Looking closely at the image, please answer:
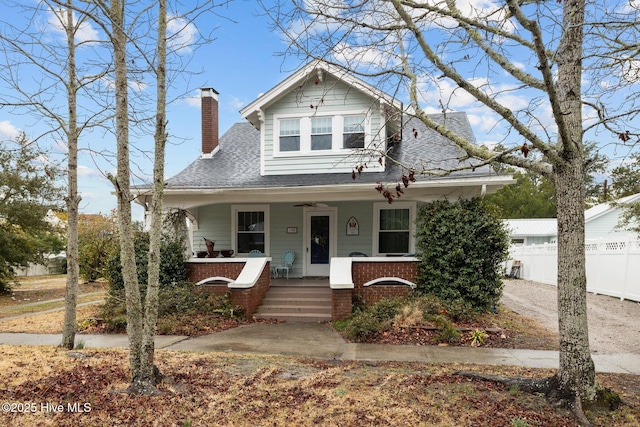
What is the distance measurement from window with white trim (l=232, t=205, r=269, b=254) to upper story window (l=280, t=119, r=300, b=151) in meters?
2.03

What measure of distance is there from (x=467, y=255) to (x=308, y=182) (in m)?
4.37

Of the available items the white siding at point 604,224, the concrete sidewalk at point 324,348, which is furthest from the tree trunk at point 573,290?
the white siding at point 604,224

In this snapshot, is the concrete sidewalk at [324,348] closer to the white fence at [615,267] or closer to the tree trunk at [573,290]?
A: the tree trunk at [573,290]

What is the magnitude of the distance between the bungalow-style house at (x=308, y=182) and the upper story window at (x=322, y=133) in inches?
1.1

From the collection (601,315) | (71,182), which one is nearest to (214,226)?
(71,182)

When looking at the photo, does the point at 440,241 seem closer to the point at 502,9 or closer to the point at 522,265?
the point at 502,9

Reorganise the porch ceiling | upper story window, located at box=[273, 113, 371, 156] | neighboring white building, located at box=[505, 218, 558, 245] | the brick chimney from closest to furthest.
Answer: the porch ceiling, upper story window, located at box=[273, 113, 371, 156], the brick chimney, neighboring white building, located at box=[505, 218, 558, 245]

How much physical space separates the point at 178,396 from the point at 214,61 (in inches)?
175

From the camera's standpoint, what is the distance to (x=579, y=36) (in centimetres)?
429

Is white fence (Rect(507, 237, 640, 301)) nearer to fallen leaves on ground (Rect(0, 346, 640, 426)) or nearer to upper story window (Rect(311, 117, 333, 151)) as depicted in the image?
upper story window (Rect(311, 117, 333, 151))

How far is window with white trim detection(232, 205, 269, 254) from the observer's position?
12.5 m

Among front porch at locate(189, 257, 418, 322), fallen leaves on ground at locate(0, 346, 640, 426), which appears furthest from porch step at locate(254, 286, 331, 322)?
fallen leaves on ground at locate(0, 346, 640, 426)

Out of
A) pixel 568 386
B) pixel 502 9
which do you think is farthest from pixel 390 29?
pixel 568 386

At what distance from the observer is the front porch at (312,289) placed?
9.13 metres
